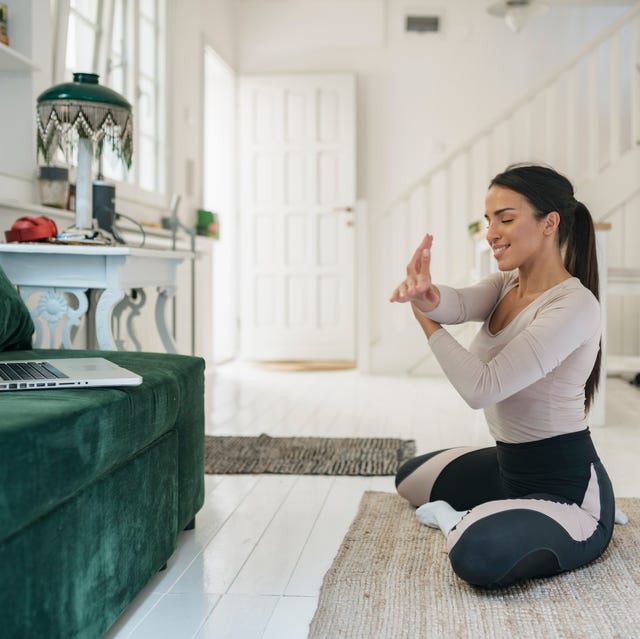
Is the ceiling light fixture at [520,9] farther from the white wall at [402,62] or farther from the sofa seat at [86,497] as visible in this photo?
the sofa seat at [86,497]

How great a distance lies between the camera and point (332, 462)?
3.05 m

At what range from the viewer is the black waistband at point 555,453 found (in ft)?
6.32

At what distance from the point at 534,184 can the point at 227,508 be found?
1.28m

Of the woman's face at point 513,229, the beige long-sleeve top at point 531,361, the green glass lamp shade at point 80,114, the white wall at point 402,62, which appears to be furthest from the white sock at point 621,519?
the white wall at point 402,62

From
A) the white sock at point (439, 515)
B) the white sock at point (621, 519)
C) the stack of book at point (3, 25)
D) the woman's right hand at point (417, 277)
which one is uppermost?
the stack of book at point (3, 25)

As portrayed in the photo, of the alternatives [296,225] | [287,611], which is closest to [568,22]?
[296,225]

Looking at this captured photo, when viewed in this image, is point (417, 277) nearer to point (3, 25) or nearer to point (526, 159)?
point (3, 25)

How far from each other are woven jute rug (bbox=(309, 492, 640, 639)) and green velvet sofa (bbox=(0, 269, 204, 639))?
387 millimetres

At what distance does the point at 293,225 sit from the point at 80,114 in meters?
4.33

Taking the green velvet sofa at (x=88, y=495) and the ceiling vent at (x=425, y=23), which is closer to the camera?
the green velvet sofa at (x=88, y=495)

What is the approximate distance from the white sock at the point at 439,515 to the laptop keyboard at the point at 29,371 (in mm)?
1048

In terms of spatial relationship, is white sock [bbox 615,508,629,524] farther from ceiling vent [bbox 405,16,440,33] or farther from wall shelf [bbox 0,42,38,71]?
ceiling vent [bbox 405,16,440,33]

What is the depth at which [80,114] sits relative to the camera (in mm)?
2781

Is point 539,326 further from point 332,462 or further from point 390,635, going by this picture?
point 332,462
